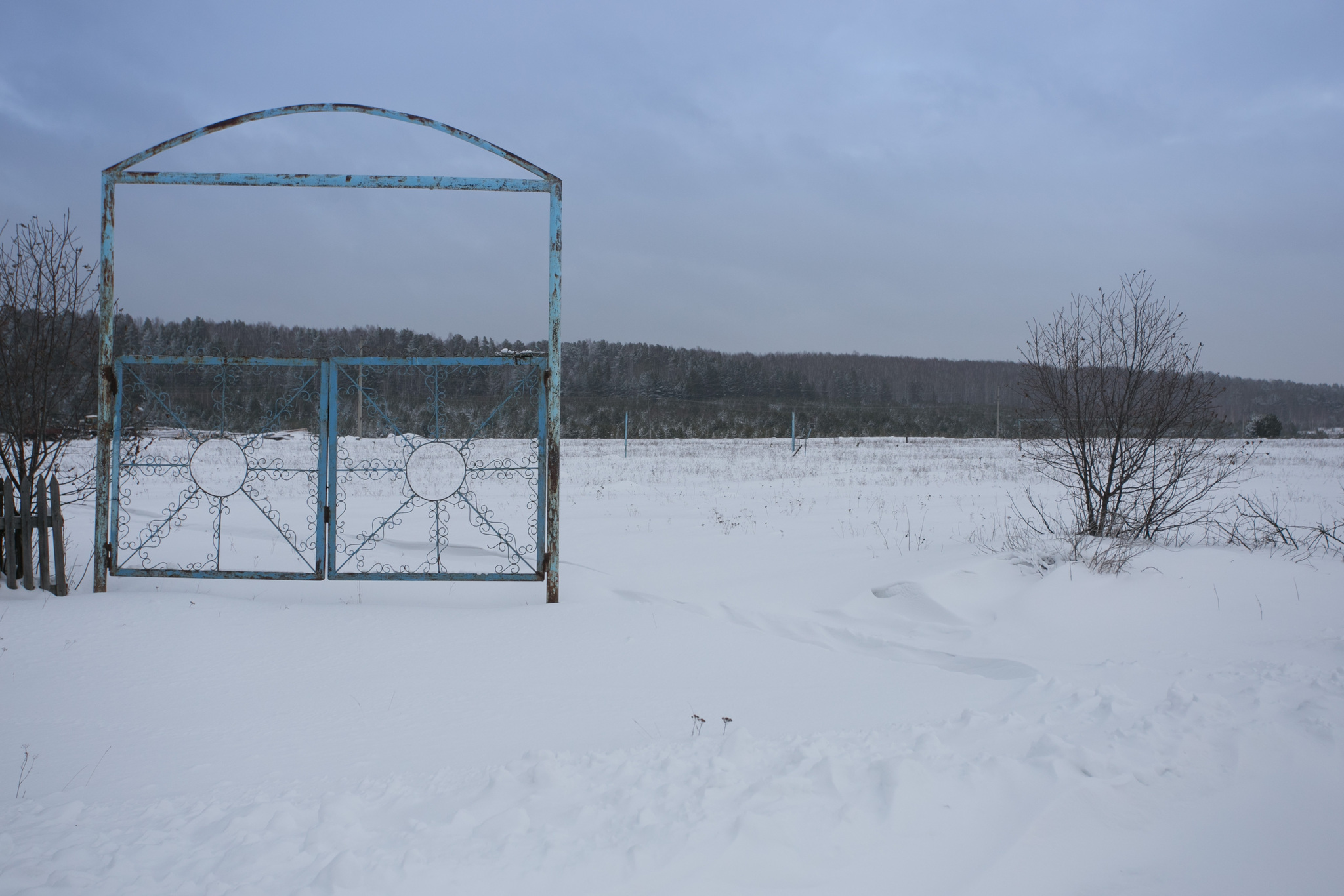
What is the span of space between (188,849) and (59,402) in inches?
249

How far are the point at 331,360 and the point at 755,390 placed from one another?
75316 millimetres

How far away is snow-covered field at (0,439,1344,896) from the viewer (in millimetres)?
2508

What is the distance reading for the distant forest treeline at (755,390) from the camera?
42438 millimetres

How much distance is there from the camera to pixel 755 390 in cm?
8012

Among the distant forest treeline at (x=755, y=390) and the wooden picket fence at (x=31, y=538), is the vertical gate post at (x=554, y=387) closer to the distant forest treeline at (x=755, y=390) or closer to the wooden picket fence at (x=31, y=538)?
the wooden picket fence at (x=31, y=538)

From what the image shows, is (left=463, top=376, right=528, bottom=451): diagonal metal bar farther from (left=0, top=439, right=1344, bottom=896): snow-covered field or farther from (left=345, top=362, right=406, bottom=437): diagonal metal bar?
(left=0, top=439, right=1344, bottom=896): snow-covered field

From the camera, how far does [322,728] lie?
12.4 ft

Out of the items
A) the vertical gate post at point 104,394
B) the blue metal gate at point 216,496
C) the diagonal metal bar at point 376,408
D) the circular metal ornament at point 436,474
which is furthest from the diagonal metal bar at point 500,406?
the circular metal ornament at point 436,474

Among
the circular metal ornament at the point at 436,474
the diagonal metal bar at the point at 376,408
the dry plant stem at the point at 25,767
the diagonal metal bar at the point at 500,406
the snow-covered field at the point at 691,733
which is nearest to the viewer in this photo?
the snow-covered field at the point at 691,733

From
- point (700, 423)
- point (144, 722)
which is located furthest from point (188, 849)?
point (700, 423)

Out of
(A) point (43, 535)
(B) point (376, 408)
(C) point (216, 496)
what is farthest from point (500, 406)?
(A) point (43, 535)

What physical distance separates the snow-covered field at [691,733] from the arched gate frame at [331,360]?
2.09ft

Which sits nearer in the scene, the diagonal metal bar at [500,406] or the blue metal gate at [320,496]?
the diagonal metal bar at [500,406]

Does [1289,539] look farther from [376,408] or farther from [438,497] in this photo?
[438,497]
